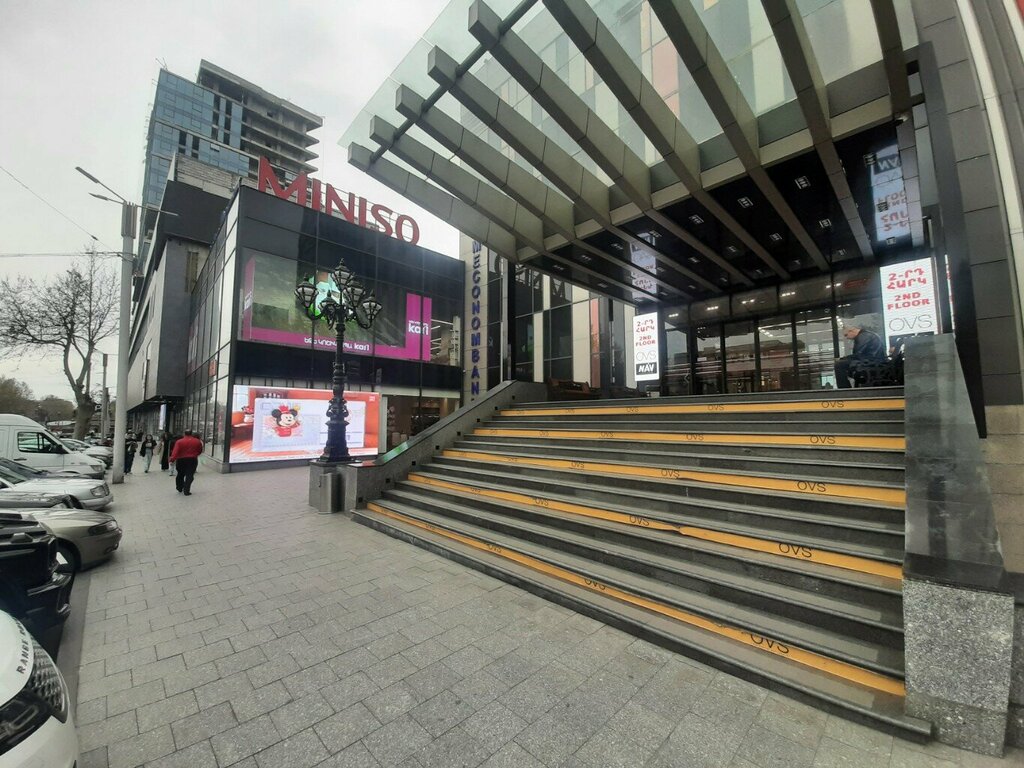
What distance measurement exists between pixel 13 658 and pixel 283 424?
17.9 metres

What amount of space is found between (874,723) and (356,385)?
20.9m

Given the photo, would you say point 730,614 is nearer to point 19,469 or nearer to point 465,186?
point 465,186

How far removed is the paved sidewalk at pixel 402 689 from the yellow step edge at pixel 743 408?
4241 millimetres

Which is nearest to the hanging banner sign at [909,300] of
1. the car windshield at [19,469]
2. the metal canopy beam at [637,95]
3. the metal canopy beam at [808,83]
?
the metal canopy beam at [808,83]

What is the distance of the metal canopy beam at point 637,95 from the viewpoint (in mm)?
5801

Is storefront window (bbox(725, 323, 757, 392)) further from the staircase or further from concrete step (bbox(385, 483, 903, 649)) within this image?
concrete step (bbox(385, 483, 903, 649))

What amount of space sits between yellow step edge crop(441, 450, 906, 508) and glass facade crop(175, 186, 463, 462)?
14.6 metres

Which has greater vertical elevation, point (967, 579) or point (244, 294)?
point (244, 294)

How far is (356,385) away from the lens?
20.9 metres

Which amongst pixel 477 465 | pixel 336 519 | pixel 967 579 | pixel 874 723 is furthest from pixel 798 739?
pixel 336 519

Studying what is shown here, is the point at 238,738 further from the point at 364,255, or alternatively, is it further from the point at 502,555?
the point at 364,255

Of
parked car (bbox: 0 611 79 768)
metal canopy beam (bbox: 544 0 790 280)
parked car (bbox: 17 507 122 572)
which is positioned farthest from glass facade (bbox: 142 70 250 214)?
parked car (bbox: 0 611 79 768)

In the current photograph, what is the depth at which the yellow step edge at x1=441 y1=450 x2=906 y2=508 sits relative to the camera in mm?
4227

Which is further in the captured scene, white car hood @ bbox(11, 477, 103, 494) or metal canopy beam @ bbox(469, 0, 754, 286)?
white car hood @ bbox(11, 477, 103, 494)
